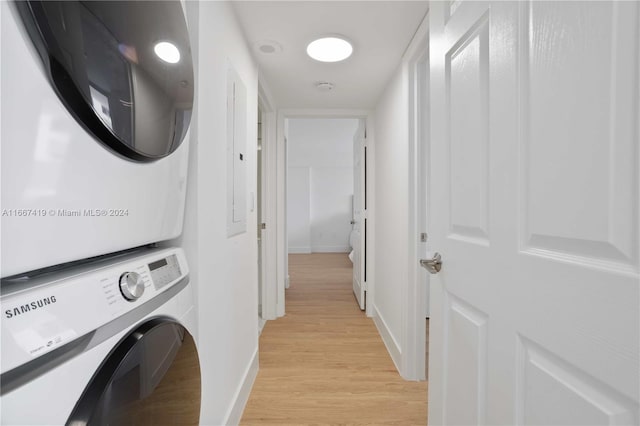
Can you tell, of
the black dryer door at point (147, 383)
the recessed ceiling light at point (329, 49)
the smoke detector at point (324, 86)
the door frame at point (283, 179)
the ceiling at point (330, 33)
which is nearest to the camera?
the black dryer door at point (147, 383)

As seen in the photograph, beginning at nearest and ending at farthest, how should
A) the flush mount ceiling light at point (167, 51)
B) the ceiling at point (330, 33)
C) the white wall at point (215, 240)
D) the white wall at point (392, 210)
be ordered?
the flush mount ceiling light at point (167, 51) < the white wall at point (215, 240) < the ceiling at point (330, 33) < the white wall at point (392, 210)

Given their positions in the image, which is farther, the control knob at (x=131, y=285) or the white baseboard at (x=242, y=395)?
the white baseboard at (x=242, y=395)

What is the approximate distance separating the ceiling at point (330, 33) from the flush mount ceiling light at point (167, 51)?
96cm

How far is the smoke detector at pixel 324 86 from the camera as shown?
2430 mm

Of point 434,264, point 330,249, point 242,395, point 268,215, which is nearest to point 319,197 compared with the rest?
point 330,249

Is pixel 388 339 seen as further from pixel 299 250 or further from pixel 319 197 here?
pixel 319 197

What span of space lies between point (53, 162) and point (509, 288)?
90 cm

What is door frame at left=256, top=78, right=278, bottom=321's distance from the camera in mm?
2916

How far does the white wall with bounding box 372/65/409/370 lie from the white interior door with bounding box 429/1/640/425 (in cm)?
110

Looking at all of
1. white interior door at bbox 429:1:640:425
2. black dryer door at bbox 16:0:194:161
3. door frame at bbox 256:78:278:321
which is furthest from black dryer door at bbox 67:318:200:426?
door frame at bbox 256:78:278:321

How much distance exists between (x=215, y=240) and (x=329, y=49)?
1418 millimetres

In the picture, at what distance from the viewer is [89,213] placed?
1.67ft

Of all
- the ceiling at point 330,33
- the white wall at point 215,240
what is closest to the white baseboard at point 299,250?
the ceiling at point 330,33

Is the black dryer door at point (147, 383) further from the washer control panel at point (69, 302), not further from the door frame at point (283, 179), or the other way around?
the door frame at point (283, 179)
